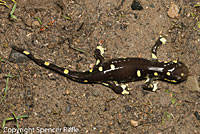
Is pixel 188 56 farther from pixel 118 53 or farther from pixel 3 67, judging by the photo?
pixel 3 67

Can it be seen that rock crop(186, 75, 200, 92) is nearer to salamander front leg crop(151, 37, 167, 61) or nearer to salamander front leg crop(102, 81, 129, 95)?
salamander front leg crop(151, 37, 167, 61)

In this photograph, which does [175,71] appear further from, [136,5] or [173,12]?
[136,5]

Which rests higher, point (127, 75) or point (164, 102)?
point (127, 75)

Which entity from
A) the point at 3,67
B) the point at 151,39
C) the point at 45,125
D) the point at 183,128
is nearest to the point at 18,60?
the point at 3,67

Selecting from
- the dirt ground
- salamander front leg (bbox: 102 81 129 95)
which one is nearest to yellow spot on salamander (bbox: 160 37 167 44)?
the dirt ground

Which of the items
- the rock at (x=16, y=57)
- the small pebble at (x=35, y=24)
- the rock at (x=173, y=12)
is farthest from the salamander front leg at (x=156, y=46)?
the rock at (x=16, y=57)

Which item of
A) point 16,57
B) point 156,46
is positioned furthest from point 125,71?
point 16,57
